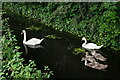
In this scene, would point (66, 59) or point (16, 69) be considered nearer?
point (16, 69)

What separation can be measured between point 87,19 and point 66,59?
9.38 ft

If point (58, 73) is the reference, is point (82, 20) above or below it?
above

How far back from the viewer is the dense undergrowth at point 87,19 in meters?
6.71

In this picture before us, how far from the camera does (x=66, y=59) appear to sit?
577 cm

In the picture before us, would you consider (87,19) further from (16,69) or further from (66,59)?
(16,69)

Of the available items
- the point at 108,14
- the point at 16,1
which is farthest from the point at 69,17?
the point at 16,1

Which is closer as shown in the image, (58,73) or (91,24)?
(58,73)

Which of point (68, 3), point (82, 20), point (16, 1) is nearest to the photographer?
point (82, 20)

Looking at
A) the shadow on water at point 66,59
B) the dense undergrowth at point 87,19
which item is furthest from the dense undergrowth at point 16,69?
the dense undergrowth at point 87,19

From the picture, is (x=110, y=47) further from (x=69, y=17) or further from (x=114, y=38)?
(x=69, y=17)

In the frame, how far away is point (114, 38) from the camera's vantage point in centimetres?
672

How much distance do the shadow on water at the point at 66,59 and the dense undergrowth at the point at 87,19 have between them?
0.62 m

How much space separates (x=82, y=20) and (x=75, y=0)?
1054 mm

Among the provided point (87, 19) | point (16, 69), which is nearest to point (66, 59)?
point (16, 69)
